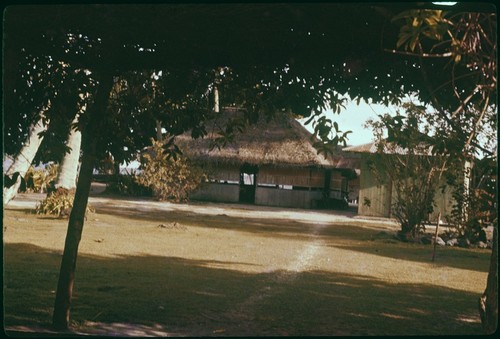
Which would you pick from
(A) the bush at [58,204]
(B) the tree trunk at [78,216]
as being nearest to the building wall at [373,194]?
(A) the bush at [58,204]

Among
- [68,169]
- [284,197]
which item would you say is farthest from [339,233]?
[284,197]

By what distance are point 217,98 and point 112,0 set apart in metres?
3.25

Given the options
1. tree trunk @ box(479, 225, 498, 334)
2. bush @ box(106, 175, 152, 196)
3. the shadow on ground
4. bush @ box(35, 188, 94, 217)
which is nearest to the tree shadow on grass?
tree trunk @ box(479, 225, 498, 334)

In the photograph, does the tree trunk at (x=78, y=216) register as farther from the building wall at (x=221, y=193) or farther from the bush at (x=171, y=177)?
the building wall at (x=221, y=193)

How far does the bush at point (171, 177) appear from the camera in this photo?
926 inches

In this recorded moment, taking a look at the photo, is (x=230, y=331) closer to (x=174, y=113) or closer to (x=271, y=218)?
(x=174, y=113)

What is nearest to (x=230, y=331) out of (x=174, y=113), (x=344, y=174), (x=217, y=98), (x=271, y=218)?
(x=174, y=113)

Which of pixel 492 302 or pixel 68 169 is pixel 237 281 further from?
pixel 68 169

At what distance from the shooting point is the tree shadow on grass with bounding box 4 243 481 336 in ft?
18.7

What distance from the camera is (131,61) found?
17.5 ft

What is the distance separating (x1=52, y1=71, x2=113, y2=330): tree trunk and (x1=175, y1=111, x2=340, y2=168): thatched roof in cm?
1997

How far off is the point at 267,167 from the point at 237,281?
18.3 m

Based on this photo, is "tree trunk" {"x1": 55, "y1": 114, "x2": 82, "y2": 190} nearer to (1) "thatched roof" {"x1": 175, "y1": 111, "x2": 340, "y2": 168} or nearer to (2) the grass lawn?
(2) the grass lawn

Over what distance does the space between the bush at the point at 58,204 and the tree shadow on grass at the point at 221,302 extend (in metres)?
5.99
